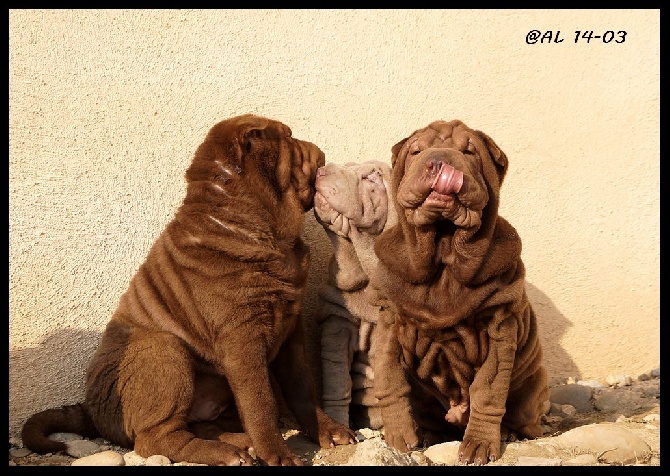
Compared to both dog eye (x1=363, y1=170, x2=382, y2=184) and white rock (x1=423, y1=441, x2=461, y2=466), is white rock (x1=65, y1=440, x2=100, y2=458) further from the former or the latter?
dog eye (x1=363, y1=170, x2=382, y2=184)

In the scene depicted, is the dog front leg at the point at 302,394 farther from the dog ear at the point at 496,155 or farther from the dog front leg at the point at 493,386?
the dog ear at the point at 496,155

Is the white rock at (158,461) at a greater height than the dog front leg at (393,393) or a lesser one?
lesser

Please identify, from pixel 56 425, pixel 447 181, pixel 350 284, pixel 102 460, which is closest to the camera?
pixel 447 181

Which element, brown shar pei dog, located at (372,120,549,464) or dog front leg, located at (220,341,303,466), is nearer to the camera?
brown shar pei dog, located at (372,120,549,464)

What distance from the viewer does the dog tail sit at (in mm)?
4750

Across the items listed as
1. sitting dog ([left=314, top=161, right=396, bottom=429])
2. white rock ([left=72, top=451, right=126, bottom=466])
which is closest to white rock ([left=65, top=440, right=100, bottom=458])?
white rock ([left=72, top=451, right=126, bottom=466])

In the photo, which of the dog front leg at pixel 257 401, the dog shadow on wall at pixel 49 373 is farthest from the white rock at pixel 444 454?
the dog shadow on wall at pixel 49 373

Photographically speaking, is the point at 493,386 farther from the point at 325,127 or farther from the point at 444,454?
the point at 325,127

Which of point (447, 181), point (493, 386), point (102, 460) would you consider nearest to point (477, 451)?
point (493, 386)

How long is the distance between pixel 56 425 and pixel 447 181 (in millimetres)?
2705

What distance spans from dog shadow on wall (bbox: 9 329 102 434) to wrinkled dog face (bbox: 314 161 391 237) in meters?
1.68

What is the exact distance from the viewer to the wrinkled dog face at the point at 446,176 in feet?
13.8

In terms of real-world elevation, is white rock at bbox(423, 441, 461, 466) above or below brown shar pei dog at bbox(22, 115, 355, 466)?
below

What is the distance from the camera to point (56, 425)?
16.4ft
